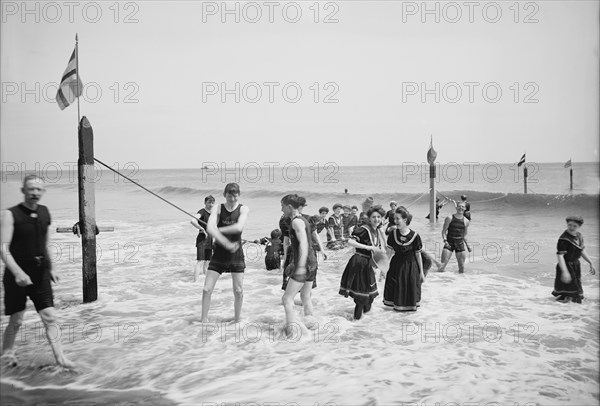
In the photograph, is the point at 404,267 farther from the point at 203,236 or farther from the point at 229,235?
the point at 203,236

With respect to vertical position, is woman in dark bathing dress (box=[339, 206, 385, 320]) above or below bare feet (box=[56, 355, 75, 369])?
above

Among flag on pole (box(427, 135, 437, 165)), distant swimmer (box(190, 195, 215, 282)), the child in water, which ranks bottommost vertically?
the child in water

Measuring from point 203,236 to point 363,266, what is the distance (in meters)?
4.27

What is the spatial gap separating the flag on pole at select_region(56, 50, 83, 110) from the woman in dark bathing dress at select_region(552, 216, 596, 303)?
9.01 metres

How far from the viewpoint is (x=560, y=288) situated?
8336 mm

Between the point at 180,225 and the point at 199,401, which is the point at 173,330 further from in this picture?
the point at 180,225

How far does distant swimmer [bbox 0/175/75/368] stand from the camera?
5.10 meters

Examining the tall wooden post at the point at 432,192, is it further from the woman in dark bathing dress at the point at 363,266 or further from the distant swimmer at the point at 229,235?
the distant swimmer at the point at 229,235

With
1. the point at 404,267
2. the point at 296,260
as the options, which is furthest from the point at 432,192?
the point at 296,260

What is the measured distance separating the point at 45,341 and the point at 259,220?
65.4 ft

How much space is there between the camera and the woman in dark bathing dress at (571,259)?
7660 mm

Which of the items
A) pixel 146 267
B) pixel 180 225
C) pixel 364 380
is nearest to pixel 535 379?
pixel 364 380

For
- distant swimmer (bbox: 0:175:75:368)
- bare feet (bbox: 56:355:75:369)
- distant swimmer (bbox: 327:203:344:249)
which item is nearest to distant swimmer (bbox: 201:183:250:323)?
bare feet (bbox: 56:355:75:369)

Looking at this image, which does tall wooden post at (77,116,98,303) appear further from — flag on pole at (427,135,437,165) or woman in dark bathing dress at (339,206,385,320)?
flag on pole at (427,135,437,165)
